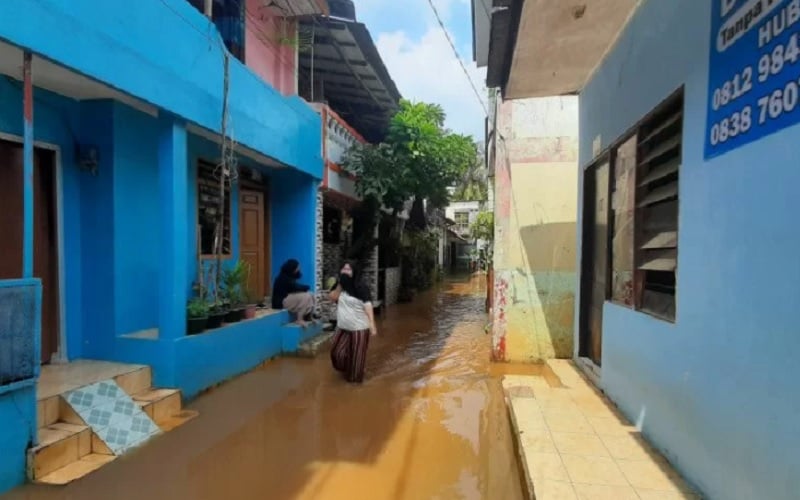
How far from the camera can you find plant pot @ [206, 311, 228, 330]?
534 centimetres

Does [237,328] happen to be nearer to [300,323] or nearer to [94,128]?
[300,323]

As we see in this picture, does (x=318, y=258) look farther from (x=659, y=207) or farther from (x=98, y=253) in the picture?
(x=659, y=207)

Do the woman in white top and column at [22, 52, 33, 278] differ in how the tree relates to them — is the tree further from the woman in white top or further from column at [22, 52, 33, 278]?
column at [22, 52, 33, 278]

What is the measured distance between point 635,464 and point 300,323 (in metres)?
5.48

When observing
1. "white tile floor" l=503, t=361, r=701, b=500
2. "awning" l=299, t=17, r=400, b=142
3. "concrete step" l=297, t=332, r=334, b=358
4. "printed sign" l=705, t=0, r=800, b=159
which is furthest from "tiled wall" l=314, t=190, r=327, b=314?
"printed sign" l=705, t=0, r=800, b=159

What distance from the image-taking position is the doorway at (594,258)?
15.9 feet

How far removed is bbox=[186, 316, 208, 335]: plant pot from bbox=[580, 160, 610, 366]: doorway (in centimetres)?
414

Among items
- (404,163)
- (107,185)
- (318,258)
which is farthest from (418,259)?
(107,185)

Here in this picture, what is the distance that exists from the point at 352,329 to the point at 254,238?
3044mm

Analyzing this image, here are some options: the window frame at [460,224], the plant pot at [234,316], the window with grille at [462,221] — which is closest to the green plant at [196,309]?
the plant pot at [234,316]

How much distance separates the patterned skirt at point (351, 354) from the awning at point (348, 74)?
5.39m

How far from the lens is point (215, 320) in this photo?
214 inches

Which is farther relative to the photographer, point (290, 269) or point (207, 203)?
point (290, 269)

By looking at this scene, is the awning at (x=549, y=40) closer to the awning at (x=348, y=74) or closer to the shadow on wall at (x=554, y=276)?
the shadow on wall at (x=554, y=276)
